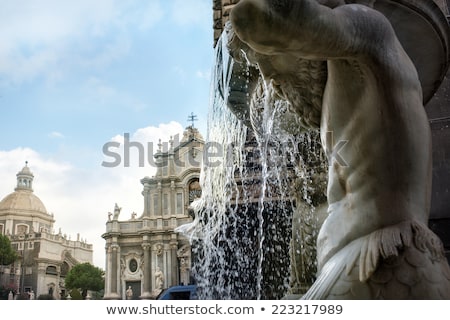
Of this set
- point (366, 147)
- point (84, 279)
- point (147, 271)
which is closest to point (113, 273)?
point (147, 271)

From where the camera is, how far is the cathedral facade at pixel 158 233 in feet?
112

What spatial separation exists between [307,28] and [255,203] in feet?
12.0

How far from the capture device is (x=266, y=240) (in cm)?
486

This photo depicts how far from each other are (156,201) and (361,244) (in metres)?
36.9

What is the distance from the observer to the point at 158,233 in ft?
116

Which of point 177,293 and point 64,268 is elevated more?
point 64,268

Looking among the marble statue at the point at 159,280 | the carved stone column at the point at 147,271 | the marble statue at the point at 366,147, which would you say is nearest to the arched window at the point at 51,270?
the carved stone column at the point at 147,271

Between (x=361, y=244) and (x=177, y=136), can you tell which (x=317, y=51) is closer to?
(x=361, y=244)

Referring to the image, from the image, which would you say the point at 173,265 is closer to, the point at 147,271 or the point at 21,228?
the point at 147,271

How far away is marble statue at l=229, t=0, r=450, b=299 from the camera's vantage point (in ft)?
4.59

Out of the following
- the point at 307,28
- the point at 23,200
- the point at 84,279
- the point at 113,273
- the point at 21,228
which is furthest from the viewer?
the point at 23,200

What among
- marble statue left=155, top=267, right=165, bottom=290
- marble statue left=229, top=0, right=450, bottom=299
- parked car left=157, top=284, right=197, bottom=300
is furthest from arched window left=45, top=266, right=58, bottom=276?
marble statue left=229, top=0, right=450, bottom=299
